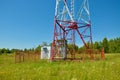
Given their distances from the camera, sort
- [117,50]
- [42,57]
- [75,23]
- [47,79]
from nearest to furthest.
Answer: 1. [47,79]
2. [75,23]
3. [42,57]
4. [117,50]

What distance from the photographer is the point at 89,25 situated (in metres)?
26.7

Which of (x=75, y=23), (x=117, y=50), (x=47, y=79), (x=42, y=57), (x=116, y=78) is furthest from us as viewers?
(x=117, y=50)

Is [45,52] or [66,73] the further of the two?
[45,52]

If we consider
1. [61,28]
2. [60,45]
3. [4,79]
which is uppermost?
[61,28]

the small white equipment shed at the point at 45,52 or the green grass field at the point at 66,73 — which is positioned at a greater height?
the small white equipment shed at the point at 45,52

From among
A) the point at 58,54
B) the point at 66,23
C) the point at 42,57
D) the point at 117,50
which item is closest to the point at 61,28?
the point at 66,23

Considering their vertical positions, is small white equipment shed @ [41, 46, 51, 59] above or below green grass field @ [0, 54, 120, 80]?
above

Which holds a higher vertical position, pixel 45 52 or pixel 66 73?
pixel 45 52

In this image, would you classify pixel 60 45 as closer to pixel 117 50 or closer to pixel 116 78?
pixel 116 78

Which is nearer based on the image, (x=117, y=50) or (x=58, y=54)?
(x=58, y=54)

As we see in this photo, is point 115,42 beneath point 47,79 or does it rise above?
above

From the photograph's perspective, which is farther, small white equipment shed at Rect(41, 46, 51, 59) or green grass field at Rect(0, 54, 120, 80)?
small white equipment shed at Rect(41, 46, 51, 59)

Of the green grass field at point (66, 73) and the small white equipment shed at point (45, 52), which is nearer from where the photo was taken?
the green grass field at point (66, 73)

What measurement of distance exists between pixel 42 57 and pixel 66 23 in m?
8.46
